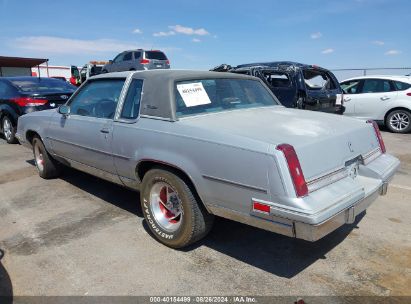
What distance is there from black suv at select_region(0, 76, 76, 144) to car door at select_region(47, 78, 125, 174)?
3.27 m

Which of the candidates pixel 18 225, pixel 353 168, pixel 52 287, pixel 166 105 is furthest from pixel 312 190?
pixel 18 225

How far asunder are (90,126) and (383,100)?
8491 mm

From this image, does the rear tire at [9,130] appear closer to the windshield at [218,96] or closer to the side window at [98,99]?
the side window at [98,99]

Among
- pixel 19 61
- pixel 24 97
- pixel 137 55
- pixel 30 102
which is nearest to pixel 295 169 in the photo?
pixel 30 102

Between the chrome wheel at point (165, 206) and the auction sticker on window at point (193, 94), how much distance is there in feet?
2.69

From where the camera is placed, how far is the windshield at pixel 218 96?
3530 mm

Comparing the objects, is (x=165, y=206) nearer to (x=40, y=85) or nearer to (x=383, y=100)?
→ (x=40, y=85)

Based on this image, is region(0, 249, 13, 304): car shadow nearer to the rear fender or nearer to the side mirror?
the side mirror

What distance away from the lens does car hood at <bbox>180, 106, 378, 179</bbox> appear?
2781mm

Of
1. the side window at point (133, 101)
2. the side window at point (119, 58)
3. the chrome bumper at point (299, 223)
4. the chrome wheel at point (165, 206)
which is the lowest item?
the chrome wheel at point (165, 206)

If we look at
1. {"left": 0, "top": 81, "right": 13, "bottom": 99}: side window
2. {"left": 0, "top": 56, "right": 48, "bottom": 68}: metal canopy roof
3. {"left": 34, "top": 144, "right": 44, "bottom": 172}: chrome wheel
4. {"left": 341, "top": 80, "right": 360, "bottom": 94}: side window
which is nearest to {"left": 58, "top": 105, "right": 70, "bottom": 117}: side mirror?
{"left": 34, "top": 144, "right": 44, "bottom": 172}: chrome wheel

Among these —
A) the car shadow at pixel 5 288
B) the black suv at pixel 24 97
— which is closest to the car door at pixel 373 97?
the black suv at pixel 24 97

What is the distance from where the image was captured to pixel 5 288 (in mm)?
2883

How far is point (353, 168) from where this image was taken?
3209 mm
